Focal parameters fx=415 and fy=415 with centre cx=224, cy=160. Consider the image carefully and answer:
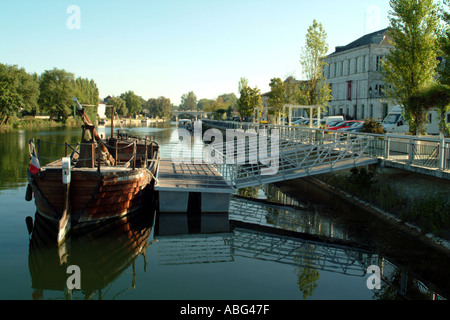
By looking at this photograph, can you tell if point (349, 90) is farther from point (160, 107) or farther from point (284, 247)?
point (160, 107)

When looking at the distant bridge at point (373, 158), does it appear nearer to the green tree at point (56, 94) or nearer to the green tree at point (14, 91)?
the green tree at point (14, 91)

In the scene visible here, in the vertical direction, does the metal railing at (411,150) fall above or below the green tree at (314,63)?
below

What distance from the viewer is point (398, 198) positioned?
1408 cm

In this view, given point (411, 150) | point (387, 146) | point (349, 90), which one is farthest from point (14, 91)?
point (411, 150)

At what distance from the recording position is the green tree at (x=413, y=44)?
19500 millimetres

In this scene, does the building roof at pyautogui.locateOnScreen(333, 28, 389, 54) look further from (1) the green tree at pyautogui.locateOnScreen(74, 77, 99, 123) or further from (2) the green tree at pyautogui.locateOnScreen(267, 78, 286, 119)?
(1) the green tree at pyautogui.locateOnScreen(74, 77, 99, 123)

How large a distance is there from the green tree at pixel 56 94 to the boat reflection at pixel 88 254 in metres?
78.0

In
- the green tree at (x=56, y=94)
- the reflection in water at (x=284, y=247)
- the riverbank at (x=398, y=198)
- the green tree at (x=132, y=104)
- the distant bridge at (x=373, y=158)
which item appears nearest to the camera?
the reflection in water at (x=284, y=247)

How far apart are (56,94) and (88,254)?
271 ft

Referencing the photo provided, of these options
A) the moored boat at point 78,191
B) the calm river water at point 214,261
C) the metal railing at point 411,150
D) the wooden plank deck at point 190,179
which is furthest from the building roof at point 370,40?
the moored boat at point 78,191

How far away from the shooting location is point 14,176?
2233 centimetres

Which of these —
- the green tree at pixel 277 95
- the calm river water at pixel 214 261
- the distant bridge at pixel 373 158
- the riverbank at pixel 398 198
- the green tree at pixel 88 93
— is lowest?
the calm river water at pixel 214 261

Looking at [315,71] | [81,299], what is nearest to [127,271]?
[81,299]

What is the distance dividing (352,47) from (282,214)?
4684 centimetres
